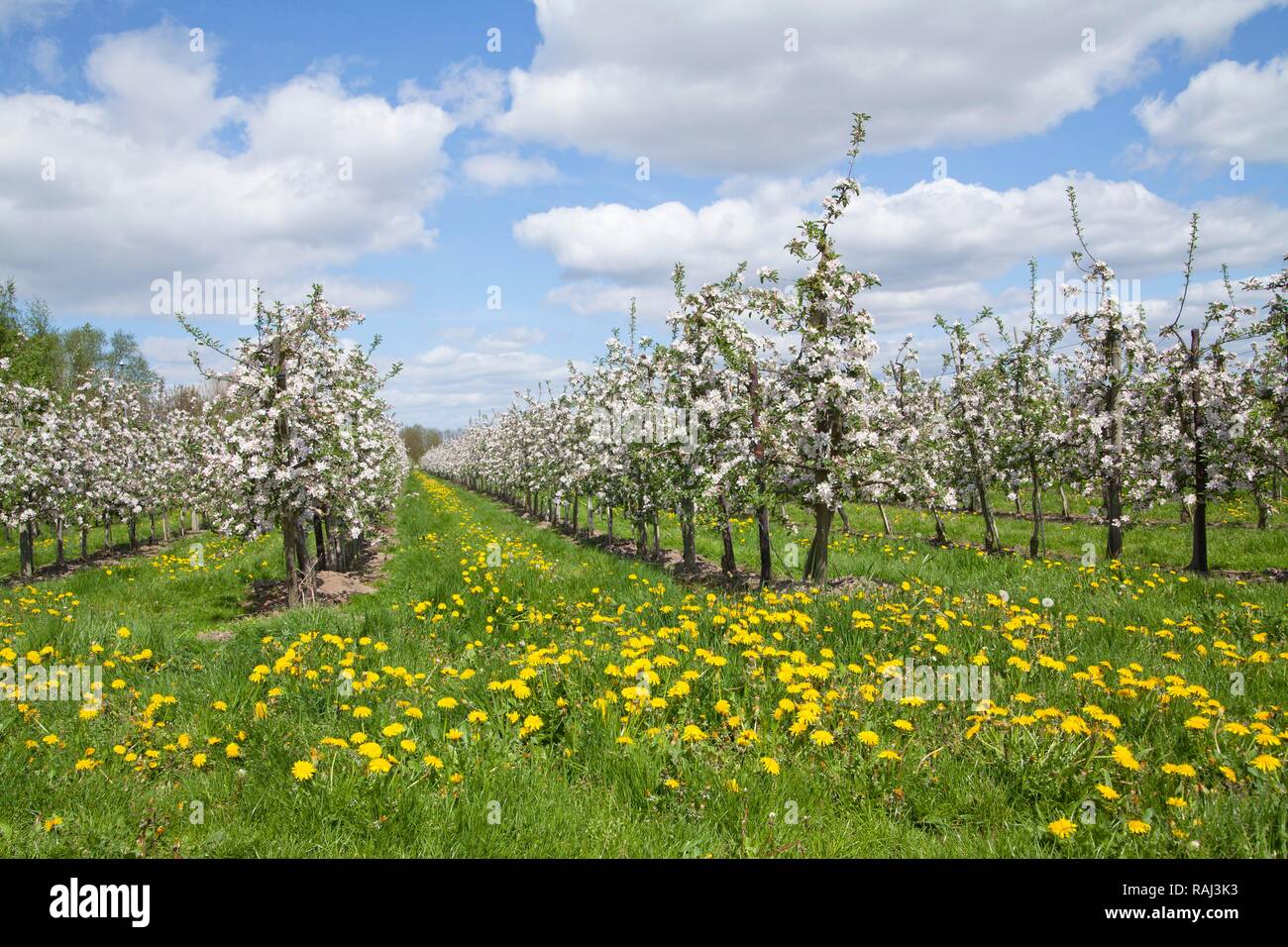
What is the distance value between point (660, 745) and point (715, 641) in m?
1.88

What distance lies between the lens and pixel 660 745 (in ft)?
14.9

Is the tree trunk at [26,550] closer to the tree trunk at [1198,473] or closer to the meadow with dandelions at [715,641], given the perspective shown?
the meadow with dandelions at [715,641]

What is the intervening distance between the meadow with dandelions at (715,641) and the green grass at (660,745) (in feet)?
0.09

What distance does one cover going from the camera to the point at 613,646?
6.39 meters

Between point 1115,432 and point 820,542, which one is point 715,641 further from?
point 1115,432

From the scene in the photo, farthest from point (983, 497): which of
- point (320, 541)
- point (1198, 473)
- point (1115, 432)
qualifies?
point (320, 541)

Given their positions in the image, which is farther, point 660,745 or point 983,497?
point 983,497

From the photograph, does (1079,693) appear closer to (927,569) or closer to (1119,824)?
(1119,824)

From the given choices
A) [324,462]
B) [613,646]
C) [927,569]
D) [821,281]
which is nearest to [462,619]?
[613,646]

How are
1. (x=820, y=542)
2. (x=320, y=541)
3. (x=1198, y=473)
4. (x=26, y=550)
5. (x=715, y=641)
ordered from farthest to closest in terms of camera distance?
(x=26, y=550), (x=320, y=541), (x=1198, y=473), (x=820, y=542), (x=715, y=641)

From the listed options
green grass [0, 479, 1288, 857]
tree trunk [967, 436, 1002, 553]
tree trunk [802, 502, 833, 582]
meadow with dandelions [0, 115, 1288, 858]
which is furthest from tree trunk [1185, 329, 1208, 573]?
tree trunk [802, 502, 833, 582]

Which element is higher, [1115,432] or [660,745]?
[1115,432]

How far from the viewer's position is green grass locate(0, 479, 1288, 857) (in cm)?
377
